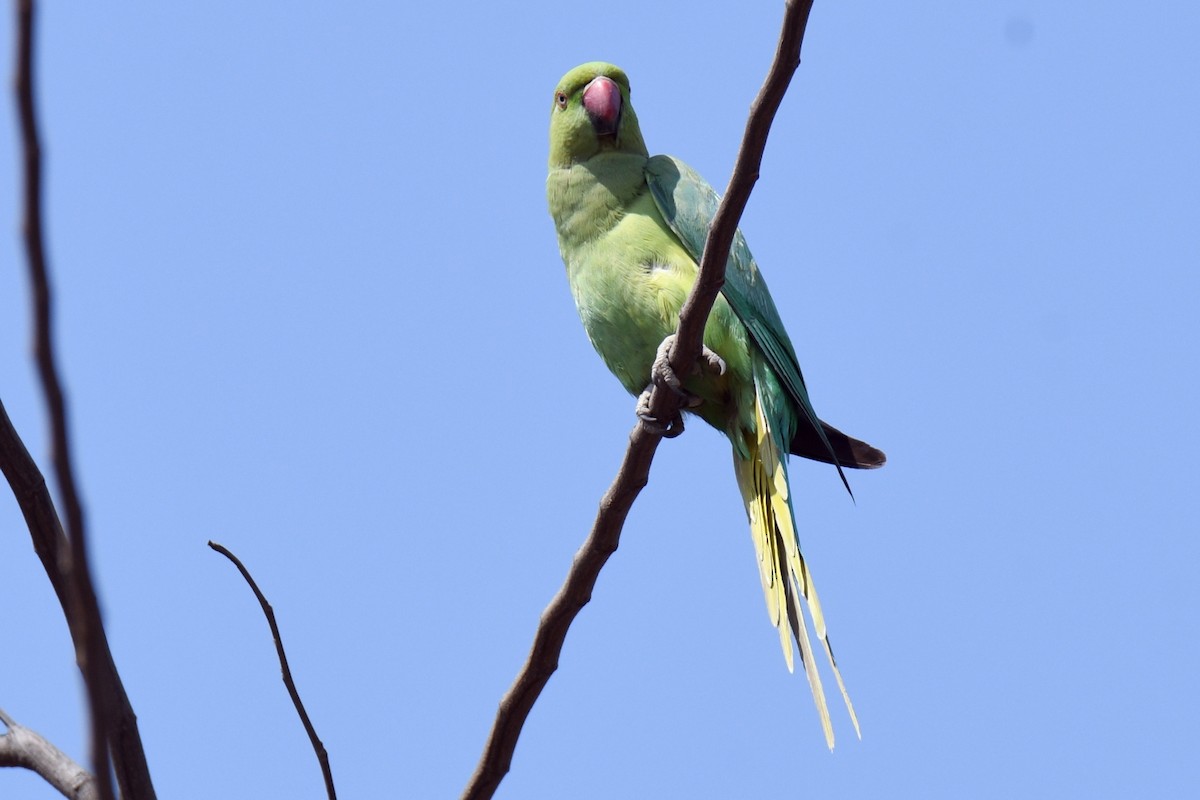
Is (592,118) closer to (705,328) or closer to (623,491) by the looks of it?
(705,328)

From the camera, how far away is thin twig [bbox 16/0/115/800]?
91 cm

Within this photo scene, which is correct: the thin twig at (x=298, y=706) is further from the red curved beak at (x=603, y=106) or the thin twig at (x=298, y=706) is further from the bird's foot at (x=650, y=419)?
the red curved beak at (x=603, y=106)

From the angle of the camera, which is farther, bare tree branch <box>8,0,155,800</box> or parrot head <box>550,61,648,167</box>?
parrot head <box>550,61,648,167</box>

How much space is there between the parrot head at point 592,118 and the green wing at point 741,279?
1.00 ft

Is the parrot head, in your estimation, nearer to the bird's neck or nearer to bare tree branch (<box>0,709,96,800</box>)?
the bird's neck

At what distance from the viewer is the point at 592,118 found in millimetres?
4656

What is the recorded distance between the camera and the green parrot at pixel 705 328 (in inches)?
159

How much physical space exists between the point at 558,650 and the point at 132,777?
3.53 feet

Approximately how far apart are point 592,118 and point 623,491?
194cm

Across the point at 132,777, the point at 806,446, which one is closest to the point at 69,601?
the point at 132,777

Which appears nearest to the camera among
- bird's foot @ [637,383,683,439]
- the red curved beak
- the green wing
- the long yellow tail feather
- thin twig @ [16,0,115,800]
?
thin twig @ [16,0,115,800]

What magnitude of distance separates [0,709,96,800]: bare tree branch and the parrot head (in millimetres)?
2828

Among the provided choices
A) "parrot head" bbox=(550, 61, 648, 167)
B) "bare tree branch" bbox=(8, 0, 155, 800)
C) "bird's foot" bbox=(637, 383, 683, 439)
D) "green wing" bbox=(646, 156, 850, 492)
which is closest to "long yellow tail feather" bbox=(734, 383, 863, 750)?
"green wing" bbox=(646, 156, 850, 492)

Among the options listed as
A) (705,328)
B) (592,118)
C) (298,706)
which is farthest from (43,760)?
(592,118)
